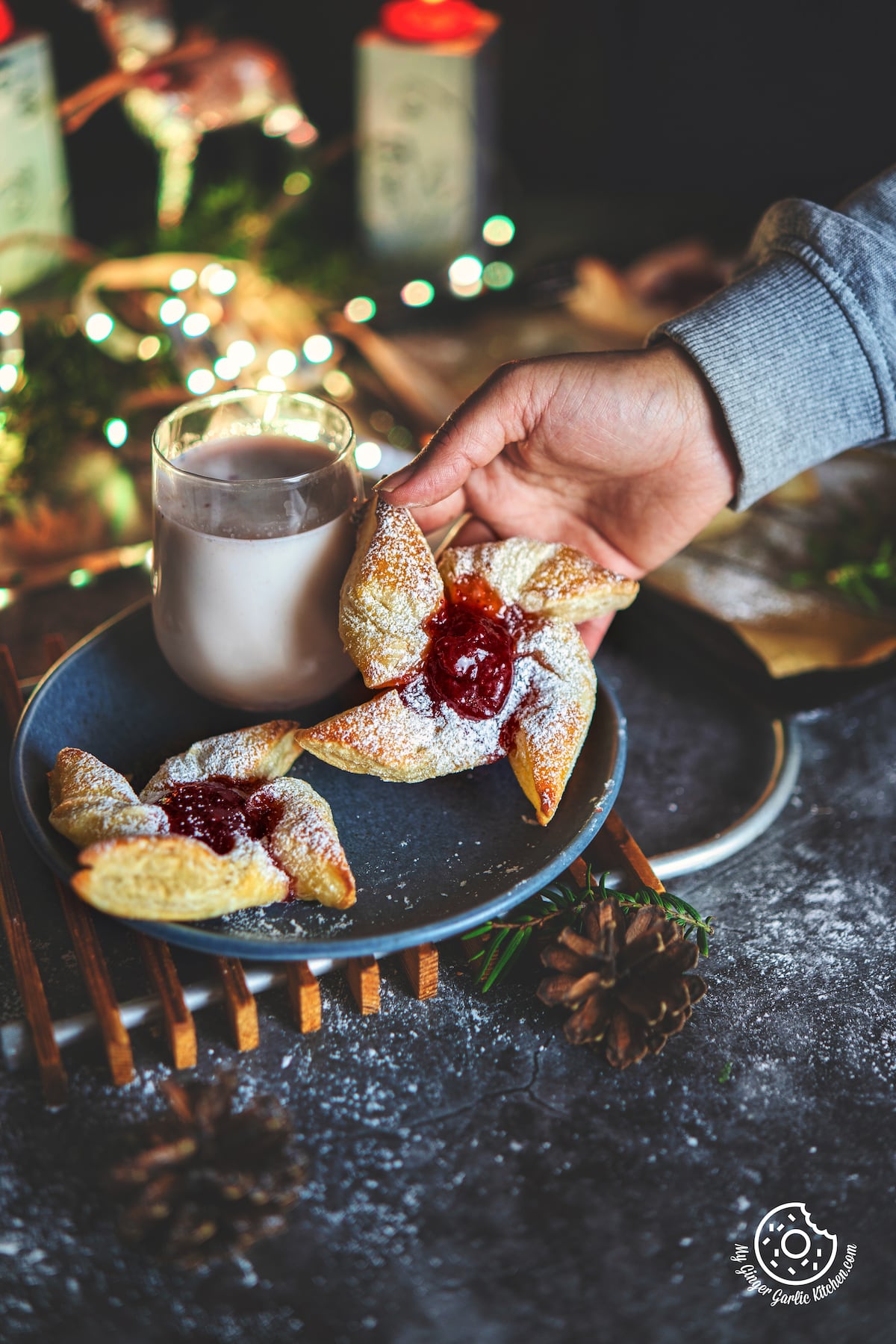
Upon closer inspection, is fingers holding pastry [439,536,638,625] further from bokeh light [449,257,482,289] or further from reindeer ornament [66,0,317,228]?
bokeh light [449,257,482,289]

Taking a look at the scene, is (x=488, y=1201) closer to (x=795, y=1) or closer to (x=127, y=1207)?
(x=127, y=1207)

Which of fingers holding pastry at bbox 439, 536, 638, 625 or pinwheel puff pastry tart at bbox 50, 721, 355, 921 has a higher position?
fingers holding pastry at bbox 439, 536, 638, 625

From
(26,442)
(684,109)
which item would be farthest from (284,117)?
(684,109)

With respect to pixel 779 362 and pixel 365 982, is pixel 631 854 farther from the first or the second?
pixel 779 362

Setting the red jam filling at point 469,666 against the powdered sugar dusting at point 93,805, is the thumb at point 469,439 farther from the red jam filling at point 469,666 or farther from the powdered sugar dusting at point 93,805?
the powdered sugar dusting at point 93,805

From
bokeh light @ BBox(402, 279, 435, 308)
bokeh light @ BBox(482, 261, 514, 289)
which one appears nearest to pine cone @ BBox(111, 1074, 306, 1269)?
bokeh light @ BBox(402, 279, 435, 308)

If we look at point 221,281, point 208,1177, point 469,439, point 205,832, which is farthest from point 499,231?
point 208,1177
